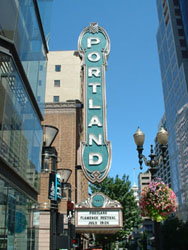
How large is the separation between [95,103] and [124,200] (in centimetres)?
1936

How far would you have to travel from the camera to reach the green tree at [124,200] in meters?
35.7

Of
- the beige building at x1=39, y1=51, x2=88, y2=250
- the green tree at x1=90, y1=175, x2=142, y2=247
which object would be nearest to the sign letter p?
the beige building at x1=39, y1=51, x2=88, y2=250

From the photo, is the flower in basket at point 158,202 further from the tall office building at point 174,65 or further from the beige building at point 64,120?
the tall office building at point 174,65

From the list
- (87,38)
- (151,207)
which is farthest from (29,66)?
(87,38)

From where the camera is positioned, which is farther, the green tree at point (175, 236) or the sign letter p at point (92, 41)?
the green tree at point (175, 236)

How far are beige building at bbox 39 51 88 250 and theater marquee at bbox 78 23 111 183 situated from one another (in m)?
1.23

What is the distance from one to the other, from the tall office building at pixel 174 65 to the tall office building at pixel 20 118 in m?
79.5

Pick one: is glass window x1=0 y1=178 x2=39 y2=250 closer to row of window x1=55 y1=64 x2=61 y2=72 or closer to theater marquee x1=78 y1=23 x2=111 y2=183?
theater marquee x1=78 y1=23 x2=111 y2=183

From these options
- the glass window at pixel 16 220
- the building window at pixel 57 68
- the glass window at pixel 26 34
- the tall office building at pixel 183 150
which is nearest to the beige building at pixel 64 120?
the building window at pixel 57 68

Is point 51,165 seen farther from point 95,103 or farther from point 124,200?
point 124,200

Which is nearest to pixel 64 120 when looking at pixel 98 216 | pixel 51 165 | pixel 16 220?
pixel 51 165

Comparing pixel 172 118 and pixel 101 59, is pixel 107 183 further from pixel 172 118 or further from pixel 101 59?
pixel 172 118

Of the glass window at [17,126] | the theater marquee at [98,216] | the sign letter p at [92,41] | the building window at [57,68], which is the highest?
the building window at [57,68]

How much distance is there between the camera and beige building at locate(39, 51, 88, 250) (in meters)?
18.5
